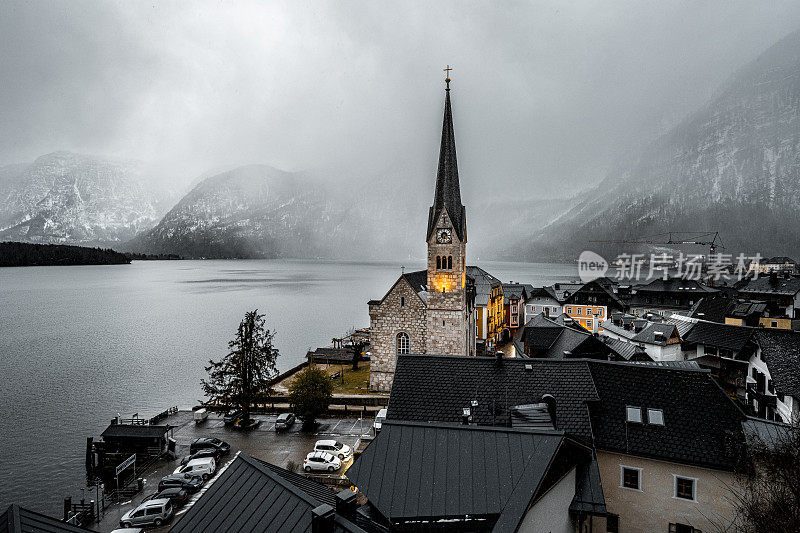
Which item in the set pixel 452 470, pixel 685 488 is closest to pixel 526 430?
pixel 452 470

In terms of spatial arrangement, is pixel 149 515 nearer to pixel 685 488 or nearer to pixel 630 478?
pixel 630 478

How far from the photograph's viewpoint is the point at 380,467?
384 inches

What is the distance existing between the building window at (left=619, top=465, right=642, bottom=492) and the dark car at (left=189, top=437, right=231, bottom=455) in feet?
76.7

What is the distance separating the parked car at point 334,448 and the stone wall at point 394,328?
1286 centimetres

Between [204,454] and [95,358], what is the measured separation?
47.3m

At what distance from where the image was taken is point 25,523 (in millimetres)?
7145

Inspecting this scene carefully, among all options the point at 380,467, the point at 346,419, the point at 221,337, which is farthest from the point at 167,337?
the point at 380,467

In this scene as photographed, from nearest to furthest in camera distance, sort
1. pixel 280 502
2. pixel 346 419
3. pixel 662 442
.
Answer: pixel 280 502 < pixel 662 442 < pixel 346 419

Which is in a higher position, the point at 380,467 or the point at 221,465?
the point at 380,467

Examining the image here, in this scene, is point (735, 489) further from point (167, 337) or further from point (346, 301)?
point (346, 301)

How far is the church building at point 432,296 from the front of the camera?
39500mm

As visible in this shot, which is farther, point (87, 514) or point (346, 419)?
point (346, 419)

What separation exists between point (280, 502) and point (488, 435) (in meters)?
4.68

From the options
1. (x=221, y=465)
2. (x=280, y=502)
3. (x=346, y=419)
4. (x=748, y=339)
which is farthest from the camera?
(x=748, y=339)
